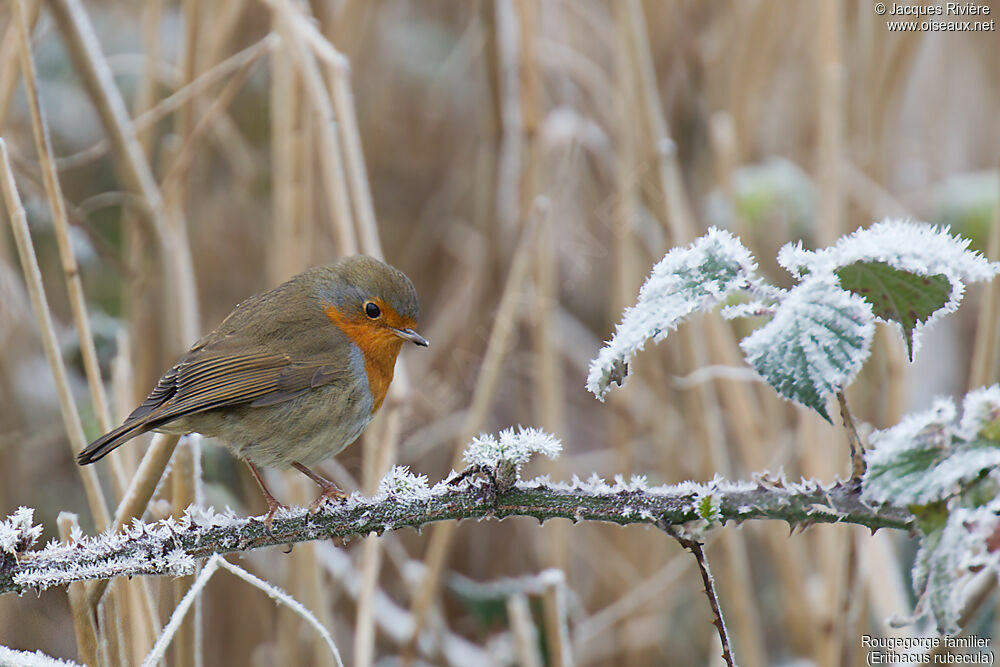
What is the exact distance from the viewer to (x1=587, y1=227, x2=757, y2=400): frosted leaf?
847 mm

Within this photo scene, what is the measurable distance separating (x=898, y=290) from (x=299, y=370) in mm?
1299

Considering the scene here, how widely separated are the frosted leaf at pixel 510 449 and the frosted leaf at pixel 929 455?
31 centimetres

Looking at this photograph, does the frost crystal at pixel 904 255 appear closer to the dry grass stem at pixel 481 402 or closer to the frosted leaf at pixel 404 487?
the frosted leaf at pixel 404 487

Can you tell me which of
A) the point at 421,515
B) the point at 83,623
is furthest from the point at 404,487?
the point at 83,623

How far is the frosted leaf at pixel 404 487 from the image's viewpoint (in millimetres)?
1050

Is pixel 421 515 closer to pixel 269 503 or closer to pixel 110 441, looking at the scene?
pixel 110 441

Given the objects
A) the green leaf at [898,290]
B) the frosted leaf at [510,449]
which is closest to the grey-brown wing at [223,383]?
the frosted leaf at [510,449]

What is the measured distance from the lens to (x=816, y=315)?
0.81 m

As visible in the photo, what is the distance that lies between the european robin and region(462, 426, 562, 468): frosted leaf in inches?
30.9

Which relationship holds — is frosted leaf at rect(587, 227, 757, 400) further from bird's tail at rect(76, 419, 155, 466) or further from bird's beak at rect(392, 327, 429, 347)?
bird's beak at rect(392, 327, 429, 347)

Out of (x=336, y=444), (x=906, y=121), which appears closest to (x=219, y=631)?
(x=336, y=444)

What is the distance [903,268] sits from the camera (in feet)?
2.65

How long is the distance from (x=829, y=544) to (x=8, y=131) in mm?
2578

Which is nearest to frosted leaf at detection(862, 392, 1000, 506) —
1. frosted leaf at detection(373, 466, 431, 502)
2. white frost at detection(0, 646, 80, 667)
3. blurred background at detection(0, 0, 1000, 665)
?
frosted leaf at detection(373, 466, 431, 502)
